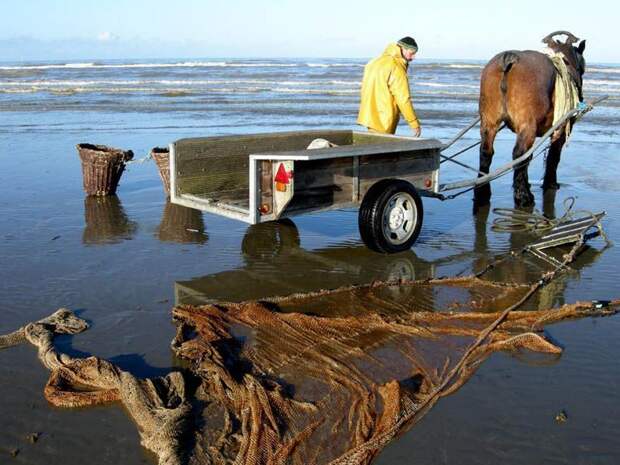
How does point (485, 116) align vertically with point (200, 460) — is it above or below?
above

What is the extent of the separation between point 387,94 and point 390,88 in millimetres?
111

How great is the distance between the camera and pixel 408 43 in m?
7.93

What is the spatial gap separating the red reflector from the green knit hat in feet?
8.80

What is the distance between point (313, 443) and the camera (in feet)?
12.1

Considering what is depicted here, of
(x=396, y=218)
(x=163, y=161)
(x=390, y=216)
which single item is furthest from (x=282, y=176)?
(x=163, y=161)

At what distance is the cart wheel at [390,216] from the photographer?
22.4 ft

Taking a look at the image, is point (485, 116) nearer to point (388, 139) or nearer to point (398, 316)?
point (388, 139)

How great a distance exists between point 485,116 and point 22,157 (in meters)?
8.37

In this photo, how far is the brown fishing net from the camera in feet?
12.2

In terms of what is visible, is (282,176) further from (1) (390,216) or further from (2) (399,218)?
(2) (399,218)

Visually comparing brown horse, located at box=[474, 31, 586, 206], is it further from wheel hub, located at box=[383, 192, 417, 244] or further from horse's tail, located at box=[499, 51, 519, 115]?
wheel hub, located at box=[383, 192, 417, 244]

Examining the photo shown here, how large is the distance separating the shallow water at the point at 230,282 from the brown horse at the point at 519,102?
0.68 metres

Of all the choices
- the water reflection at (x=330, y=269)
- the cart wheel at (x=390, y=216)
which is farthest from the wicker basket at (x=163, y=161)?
the cart wheel at (x=390, y=216)

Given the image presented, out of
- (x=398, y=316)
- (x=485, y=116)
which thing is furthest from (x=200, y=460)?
(x=485, y=116)
